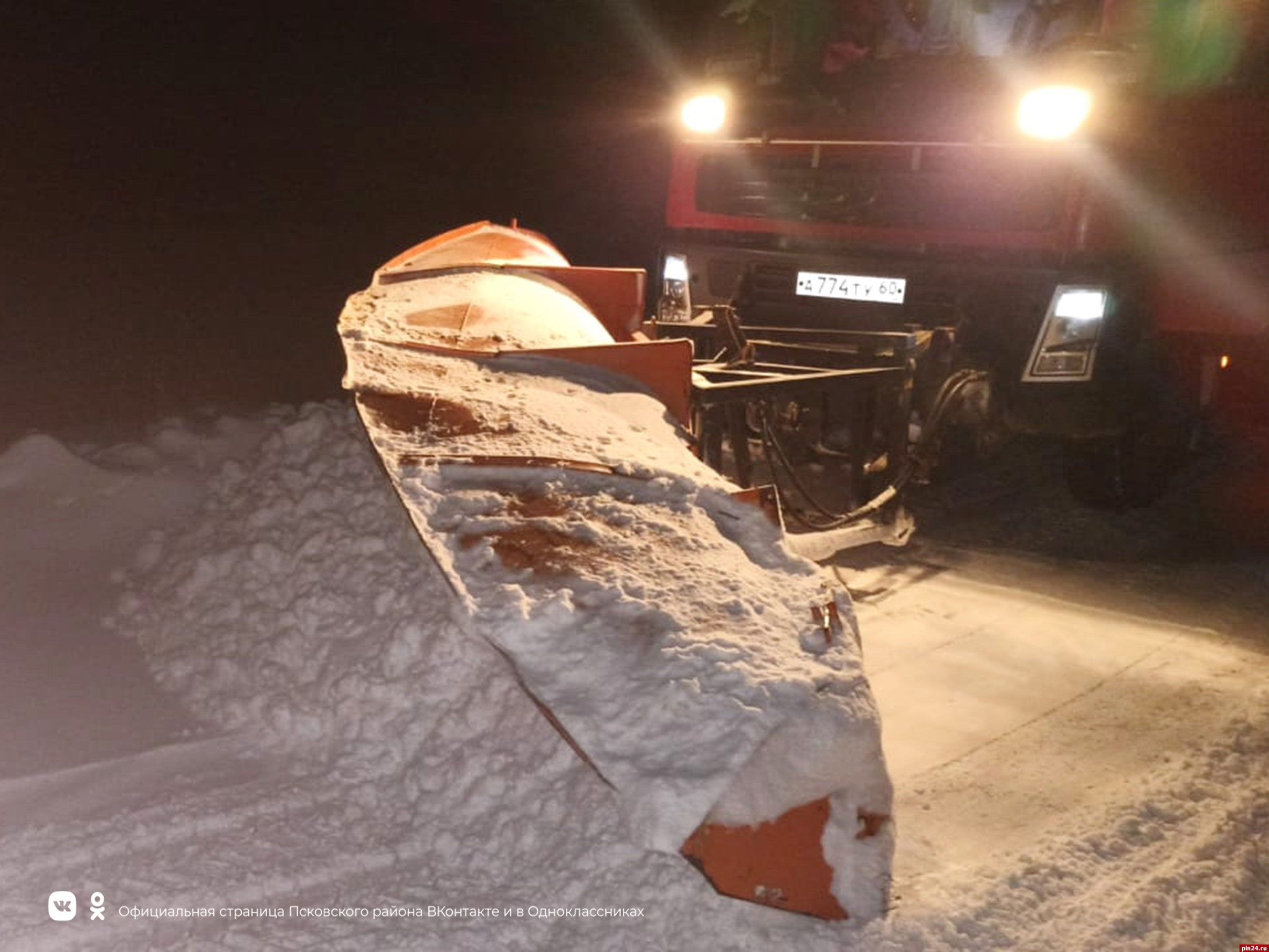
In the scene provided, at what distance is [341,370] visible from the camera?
8188 millimetres

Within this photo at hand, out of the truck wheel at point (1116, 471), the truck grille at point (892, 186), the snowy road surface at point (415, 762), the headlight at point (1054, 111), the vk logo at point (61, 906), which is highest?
the headlight at point (1054, 111)

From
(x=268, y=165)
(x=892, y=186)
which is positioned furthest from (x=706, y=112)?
(x=268, y=165)

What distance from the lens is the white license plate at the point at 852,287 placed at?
15.9ft

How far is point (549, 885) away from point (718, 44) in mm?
4515

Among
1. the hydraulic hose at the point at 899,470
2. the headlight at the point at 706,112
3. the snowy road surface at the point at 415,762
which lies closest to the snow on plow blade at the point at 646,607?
the snowy road surface at the point at 415,762

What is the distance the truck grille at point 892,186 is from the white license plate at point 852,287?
0.27m

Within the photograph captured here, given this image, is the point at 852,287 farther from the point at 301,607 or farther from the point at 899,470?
the point at 301,607

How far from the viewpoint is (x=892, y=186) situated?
4.89 m

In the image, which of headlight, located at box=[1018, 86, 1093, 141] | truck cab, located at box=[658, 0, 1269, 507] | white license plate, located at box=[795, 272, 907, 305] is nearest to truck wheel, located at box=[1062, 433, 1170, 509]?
truck cab, located at box=[658, 0, 1269, 507]

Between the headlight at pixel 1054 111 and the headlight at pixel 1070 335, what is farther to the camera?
the headlight at pixel 1070 335

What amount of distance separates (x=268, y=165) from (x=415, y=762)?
631 inches

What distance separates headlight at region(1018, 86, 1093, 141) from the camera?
14.1ft

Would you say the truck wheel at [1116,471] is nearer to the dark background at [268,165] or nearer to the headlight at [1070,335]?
the headlight at [1070,335]

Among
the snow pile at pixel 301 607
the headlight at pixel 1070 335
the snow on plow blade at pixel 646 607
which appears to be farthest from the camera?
the headlight at pixel 1070 335
